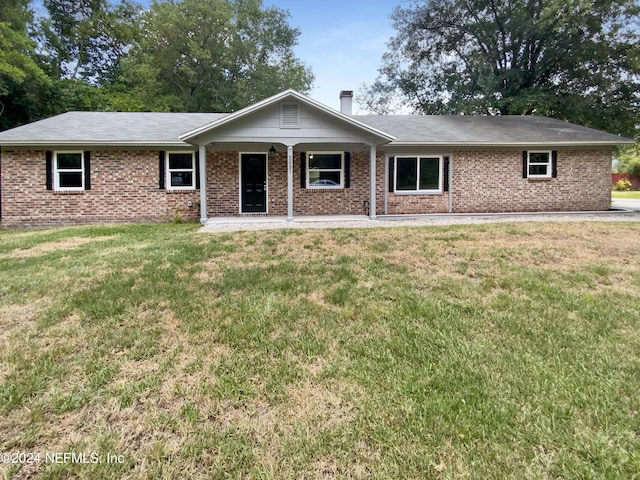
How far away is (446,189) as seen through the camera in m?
13.1

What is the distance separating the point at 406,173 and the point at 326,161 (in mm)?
2923

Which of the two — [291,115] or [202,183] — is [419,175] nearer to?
[291,115]

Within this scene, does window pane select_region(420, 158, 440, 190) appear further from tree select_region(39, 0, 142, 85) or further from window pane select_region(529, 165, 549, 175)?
tree select_region(39, 0, 142, 85)

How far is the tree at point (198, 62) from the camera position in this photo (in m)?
23.3

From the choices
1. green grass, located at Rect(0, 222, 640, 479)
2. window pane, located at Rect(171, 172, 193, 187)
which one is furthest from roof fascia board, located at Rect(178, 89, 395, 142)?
green grass, located at Rect(0, 222, 640, 479)

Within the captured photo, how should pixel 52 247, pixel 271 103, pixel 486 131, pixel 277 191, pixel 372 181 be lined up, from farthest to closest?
pixel 486 131 → pixel 277 191 → pixel 372 181 → pixel 271 103 → pixel 52 247

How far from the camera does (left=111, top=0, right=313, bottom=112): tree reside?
23312 mm

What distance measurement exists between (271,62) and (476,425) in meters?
31.0

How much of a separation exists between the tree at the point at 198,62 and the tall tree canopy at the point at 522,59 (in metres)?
9.19

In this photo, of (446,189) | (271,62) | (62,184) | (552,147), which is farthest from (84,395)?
(271,62)

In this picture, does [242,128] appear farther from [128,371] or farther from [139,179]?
[128,371]

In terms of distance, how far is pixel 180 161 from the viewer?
12.0 meters

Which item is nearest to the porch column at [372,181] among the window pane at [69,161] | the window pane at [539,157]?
the window pane at [539,157]

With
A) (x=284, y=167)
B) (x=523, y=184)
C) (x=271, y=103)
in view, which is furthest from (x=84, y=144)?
(x=523, y=184)
